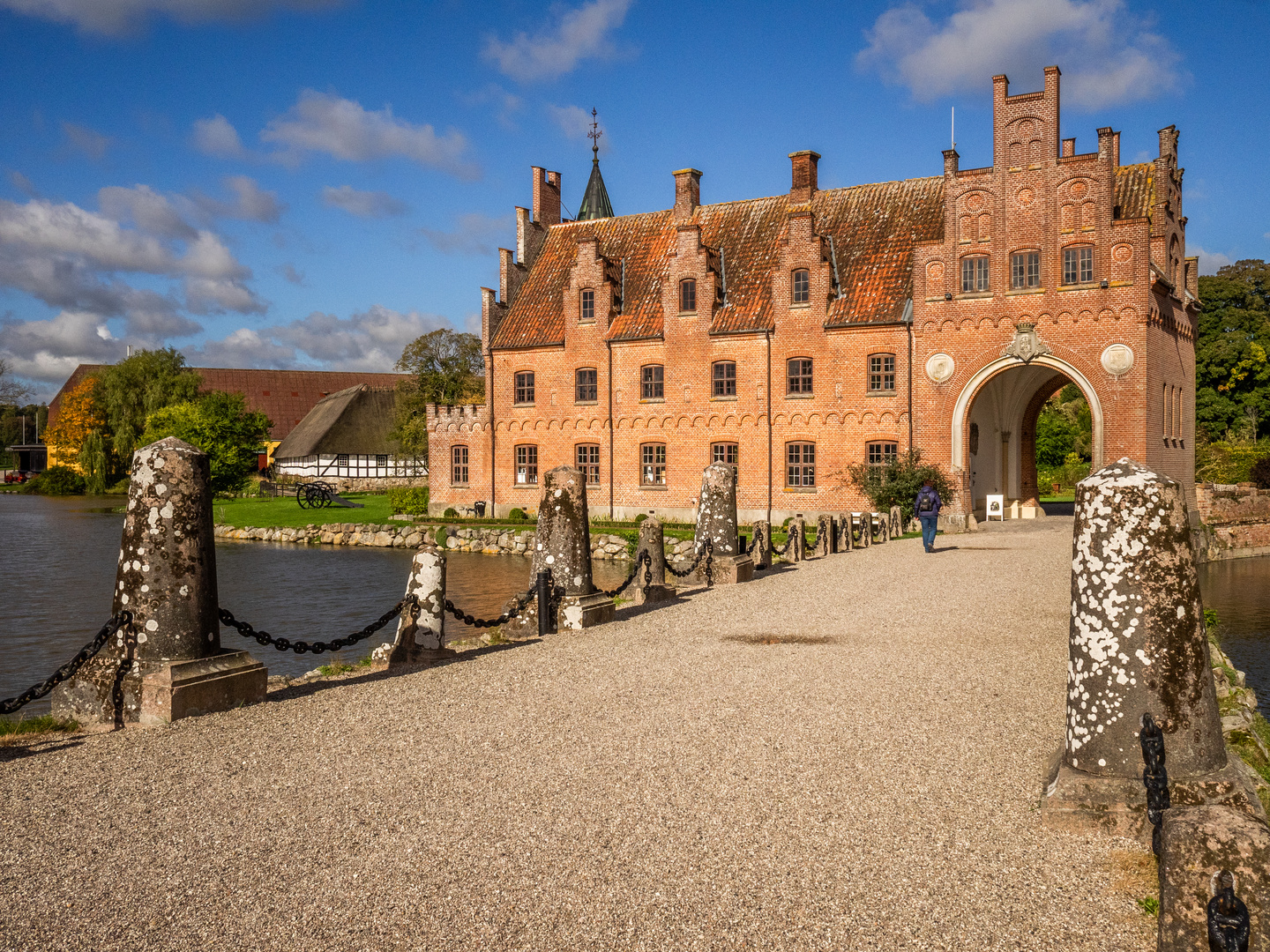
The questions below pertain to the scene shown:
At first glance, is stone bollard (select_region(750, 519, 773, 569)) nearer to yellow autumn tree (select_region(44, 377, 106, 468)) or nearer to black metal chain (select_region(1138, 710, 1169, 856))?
black metal chain (select_region(1138, 710, 1169, 856))

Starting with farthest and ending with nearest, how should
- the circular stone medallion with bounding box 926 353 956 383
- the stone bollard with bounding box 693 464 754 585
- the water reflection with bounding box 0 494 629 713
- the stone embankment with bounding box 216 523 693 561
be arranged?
the stone embankment with bounding box 216 523 693 561, the circular stone medallion with bounding box 926 353 956 383, the stone bollard with bounding box 693 464 754 585, the water reflection with bounding box 0 494 629 713

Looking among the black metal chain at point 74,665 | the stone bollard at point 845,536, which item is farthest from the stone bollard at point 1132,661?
the stone bollard at point 845,536

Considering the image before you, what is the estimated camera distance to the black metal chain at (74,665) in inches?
273

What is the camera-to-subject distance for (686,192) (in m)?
36.5

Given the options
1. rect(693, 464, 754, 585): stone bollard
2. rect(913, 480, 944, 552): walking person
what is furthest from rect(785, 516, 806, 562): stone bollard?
rect(693, 464, 754, 585): stone bollard

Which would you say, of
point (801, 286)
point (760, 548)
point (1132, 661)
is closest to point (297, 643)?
point (1132, 661)

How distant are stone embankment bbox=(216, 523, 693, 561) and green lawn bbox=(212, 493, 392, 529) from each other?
678 mm

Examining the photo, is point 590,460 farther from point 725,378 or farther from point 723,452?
point 725,378

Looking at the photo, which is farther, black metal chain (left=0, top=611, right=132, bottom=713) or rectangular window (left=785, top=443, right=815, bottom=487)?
rectangular window (left=785, top=443, right=815, bottom=487)

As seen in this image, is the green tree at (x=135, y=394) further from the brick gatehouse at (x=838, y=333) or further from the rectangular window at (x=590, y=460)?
the rectangular window at (x=590, y=460)

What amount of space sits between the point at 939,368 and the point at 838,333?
3572mm

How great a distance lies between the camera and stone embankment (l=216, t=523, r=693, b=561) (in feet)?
98.4

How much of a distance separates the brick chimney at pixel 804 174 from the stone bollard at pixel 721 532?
20841 millimetres

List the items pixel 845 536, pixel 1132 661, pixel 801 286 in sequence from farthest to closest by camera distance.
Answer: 1. pixel 801 286
2. pixel 845 536
3. pixel 1132 661
